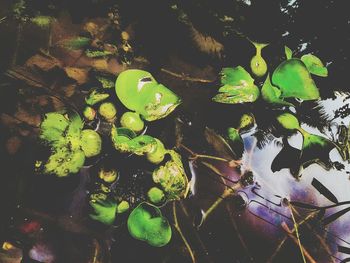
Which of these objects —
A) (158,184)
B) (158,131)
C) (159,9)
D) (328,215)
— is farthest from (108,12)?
(328,215)

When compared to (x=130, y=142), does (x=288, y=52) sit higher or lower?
higher

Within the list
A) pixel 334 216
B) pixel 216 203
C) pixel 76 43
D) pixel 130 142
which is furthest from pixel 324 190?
pixel 76 43

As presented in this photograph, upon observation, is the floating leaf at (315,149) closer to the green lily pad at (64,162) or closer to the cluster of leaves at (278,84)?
the cluster of leaves at (278,84)

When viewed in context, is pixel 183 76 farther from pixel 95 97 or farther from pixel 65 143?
pixel 65 143

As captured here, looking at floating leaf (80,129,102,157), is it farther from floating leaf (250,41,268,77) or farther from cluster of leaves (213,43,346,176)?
floating leaf (250,41,268,77)

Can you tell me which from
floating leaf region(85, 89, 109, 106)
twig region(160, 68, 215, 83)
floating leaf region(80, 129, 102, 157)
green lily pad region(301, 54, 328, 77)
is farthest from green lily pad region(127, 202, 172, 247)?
green lily pad region(301, 54, 328, 77)
